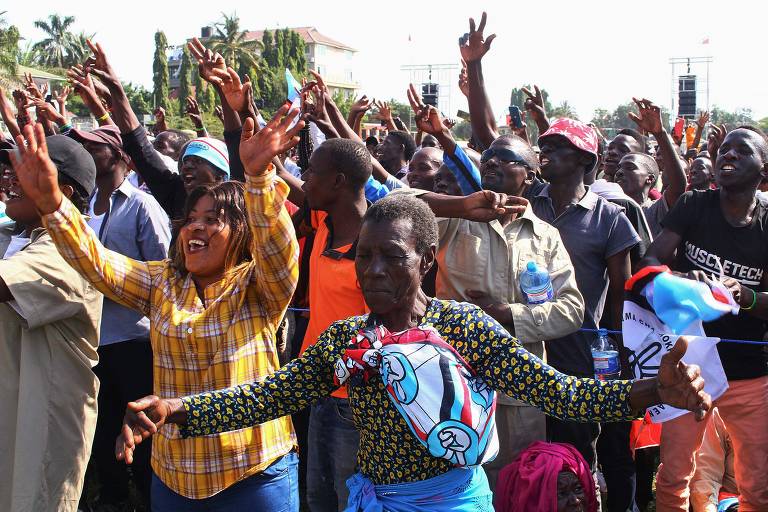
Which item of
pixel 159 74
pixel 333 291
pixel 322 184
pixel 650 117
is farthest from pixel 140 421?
pixel 159 74

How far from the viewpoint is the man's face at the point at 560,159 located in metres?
4.83

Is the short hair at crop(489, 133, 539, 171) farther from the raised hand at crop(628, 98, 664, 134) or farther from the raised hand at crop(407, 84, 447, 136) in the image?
the raised hand at crop(628, 98, 664, 134)

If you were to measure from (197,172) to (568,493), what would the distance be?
8.71ft

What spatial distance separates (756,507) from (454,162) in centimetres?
239

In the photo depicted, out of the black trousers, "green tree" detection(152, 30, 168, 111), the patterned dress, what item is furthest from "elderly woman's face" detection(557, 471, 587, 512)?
"green tree" detection(152, 30, 168, 111)

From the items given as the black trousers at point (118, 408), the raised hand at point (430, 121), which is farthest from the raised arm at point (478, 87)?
the black trousers at point (118, 408)

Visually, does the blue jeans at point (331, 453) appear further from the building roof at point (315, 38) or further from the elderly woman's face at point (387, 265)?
the building roof at point (315, 38)

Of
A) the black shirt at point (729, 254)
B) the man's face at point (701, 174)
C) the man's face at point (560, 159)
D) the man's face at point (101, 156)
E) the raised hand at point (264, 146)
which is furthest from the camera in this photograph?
the man's face at point (701, 174)

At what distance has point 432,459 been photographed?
2.53 meters

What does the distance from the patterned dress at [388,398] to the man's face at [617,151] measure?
557 cm

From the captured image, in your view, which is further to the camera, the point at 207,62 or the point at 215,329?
the point at 207,62

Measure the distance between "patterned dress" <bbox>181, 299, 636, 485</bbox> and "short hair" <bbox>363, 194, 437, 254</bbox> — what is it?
199 mm

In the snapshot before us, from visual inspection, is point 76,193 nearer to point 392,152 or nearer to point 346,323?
point 346,323

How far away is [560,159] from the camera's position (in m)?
4.83
